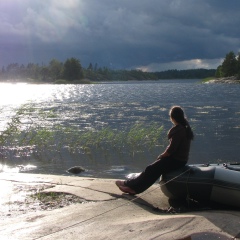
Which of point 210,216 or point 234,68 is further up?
point 234,68

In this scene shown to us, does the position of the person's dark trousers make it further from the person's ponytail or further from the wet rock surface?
the wet rock surface

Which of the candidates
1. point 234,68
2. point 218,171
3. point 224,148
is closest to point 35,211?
point 218,171

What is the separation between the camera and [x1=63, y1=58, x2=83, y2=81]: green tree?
174000 millimetres

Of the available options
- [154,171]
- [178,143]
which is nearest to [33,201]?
[154,171]

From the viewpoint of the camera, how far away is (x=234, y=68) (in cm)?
14625

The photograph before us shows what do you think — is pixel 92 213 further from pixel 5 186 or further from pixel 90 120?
pixel 90 120

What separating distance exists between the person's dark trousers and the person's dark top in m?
0.12

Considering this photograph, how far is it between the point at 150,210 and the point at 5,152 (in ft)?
39.9

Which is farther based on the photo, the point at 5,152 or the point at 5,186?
the point at 5,152

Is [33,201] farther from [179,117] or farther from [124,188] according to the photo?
[179,117]

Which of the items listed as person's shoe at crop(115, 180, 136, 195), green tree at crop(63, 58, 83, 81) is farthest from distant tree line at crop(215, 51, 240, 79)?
person's shoe at crop(115, 180, 136, 195)

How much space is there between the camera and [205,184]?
751 cm

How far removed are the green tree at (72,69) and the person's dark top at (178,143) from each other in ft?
552

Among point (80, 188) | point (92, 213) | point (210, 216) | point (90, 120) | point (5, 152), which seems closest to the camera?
point (210, 216)
